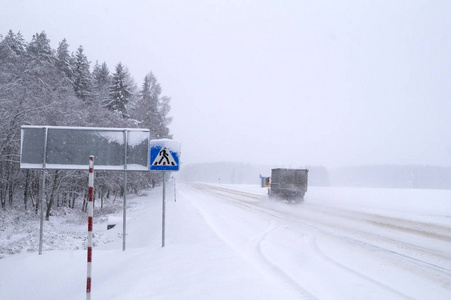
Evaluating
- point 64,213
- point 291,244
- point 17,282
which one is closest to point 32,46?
point 64,213

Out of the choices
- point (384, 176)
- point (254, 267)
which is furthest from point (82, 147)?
point (384, 176)

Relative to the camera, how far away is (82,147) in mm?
8586

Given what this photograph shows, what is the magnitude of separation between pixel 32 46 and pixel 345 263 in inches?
1724

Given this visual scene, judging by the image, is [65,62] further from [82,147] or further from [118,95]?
[82,147]

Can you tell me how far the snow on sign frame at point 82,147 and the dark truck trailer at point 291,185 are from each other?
17243mm

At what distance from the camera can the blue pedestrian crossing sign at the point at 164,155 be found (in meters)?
7.65

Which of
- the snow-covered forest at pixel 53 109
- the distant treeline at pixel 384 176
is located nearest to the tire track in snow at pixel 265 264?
the snow-covered forest at pixel 53 109

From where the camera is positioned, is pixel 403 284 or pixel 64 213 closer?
pixel 403 284

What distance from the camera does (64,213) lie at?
2405cm

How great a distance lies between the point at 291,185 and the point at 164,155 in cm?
1781

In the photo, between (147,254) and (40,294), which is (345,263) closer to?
(147,254)

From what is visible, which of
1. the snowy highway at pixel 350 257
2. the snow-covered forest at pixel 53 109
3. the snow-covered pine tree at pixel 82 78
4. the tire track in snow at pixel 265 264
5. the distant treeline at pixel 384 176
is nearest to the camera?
the tire track in snow at pixel 265 264

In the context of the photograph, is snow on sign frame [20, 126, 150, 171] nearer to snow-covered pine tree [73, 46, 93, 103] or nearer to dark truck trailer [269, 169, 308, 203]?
dark truck trailer [269, 169, 308, 203]

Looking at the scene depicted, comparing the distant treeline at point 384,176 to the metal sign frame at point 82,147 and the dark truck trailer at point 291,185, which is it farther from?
the metal sign frame at point 82,147
